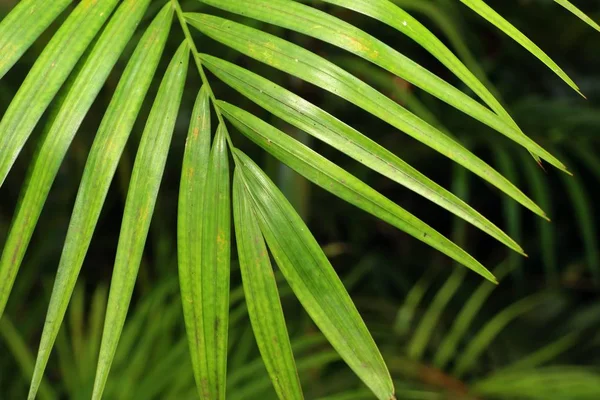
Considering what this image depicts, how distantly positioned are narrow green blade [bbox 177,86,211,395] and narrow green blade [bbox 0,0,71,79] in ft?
0.31

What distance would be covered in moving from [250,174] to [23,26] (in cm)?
15

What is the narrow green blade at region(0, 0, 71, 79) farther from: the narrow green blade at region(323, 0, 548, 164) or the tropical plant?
the narrow green blade at region(323, 0, 548, 164)

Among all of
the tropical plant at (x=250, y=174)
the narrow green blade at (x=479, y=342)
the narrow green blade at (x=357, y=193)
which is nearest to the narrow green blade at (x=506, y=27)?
the tropical plant at (x=250, y=174)

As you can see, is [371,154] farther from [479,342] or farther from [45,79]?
[479,342]

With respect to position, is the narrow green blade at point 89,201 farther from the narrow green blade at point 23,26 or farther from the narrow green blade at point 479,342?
→ the narrow green blade at point 479,342

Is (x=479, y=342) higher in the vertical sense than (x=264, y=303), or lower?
higher

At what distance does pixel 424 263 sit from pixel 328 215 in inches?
9.3

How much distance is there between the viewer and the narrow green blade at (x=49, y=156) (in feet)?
1.22

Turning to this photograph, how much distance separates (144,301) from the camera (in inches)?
37.3

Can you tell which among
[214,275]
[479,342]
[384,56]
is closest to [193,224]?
[214,275]

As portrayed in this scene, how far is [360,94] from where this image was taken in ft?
1.21

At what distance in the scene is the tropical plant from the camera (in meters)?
0.37

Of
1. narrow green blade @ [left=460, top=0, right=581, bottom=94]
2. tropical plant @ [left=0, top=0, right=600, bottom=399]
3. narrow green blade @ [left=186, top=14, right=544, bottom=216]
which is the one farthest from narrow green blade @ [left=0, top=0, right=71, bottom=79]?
narrow green blade @ [left=460, top=0, right=581, bottom=94]

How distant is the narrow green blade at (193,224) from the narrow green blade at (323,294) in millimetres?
36
